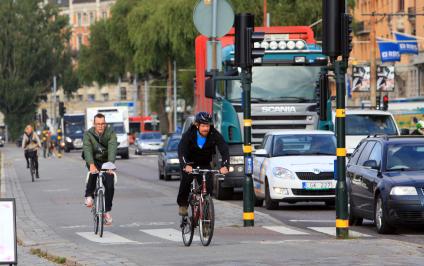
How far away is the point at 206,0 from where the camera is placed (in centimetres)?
2450

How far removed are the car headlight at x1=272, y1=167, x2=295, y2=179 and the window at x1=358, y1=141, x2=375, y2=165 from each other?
4721 millimetres

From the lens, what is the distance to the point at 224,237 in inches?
774

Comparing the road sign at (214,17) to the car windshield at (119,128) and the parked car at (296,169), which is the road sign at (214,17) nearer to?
the parked car at (296,169)

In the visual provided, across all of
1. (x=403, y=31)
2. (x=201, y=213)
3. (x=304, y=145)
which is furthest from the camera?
(x=403, y=31)

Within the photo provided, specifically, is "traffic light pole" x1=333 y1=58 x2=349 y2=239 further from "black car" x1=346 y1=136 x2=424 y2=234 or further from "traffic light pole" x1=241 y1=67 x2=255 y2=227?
"traffic light pole" x1=241 y1=67 x2=255 y2=227

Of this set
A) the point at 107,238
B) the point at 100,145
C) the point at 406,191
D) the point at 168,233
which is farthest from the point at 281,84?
the point at 107,238

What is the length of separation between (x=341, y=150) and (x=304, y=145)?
10220 millimetres

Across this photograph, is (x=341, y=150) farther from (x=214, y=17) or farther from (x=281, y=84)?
(x=281, y=84)

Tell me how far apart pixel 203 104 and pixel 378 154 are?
1385cm

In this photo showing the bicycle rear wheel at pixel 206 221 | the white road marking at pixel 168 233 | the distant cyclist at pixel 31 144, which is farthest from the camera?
the distant cyclist at pixel 31 144

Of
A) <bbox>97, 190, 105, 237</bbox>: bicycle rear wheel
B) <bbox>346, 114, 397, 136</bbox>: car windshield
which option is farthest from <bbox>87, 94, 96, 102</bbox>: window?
<bbox>97, 190, 105, 237</bbox>: bicycle rear wheel

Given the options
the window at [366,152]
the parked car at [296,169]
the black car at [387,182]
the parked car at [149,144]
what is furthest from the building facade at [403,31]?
the black car at [387,182]

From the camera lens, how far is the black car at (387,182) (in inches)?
798

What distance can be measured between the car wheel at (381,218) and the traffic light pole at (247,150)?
74.3 inches
